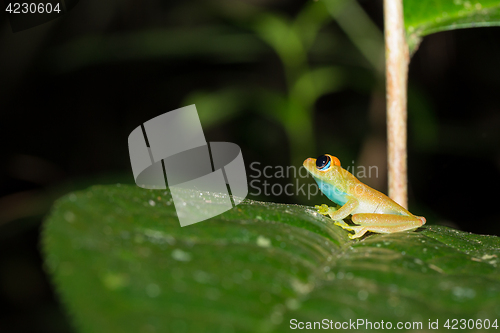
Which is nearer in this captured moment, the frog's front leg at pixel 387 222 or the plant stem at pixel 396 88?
the plant stem at pixel 396 88

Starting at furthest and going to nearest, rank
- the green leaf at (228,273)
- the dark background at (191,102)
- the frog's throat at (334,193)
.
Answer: the dark background at (191,102)
the frog's throat at (334,193)
the green leaf at (228,273)

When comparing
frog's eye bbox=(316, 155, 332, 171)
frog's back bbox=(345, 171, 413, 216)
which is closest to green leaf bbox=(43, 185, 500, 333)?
frog's back bbox=(345, 171, 413, 216)

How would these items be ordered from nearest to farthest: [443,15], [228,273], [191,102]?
[228,273] < [443,15] < [191,102]

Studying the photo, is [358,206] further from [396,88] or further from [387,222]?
[396,88]

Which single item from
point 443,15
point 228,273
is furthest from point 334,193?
point 228,273

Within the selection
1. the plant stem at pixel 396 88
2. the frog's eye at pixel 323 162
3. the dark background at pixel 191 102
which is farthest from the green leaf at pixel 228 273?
the dark background at pixel 191 102

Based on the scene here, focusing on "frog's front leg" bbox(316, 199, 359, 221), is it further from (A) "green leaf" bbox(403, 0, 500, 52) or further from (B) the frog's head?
(A) "green leaf" bbox(403, 0, 500, 52)

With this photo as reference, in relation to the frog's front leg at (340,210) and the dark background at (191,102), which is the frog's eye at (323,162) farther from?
the dark background at (191,102)
